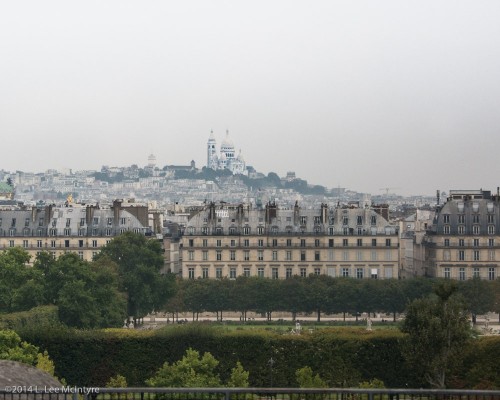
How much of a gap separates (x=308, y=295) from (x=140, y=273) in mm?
8773

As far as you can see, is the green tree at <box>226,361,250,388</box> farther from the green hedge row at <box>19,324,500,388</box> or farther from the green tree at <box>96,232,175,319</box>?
the green tree at <box>96,232,175,319</box>

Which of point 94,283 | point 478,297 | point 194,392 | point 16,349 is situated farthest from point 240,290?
point 194,392

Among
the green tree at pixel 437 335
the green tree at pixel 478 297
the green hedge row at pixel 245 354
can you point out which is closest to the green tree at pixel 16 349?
the green hedge row at pixel 245 354

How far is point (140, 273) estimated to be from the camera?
244ft

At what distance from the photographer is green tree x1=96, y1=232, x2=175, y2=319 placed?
73.6 meters

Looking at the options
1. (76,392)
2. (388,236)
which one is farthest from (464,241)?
(76,392)

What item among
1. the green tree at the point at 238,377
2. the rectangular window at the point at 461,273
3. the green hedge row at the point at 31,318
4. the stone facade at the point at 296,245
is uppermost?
the stone facade at the point at 296,245

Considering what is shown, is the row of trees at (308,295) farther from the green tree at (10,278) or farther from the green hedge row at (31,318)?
the green hedge row at (31,318)

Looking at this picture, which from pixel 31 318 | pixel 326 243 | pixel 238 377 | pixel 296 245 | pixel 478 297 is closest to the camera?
pixel 238 377

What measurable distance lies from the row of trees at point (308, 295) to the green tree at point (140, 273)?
1854mm

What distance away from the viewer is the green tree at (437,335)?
37812 millimetres

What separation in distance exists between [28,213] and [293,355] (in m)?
54.3

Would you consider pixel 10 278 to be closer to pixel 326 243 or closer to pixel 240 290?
pixel 240 290

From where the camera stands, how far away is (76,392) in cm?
2022
